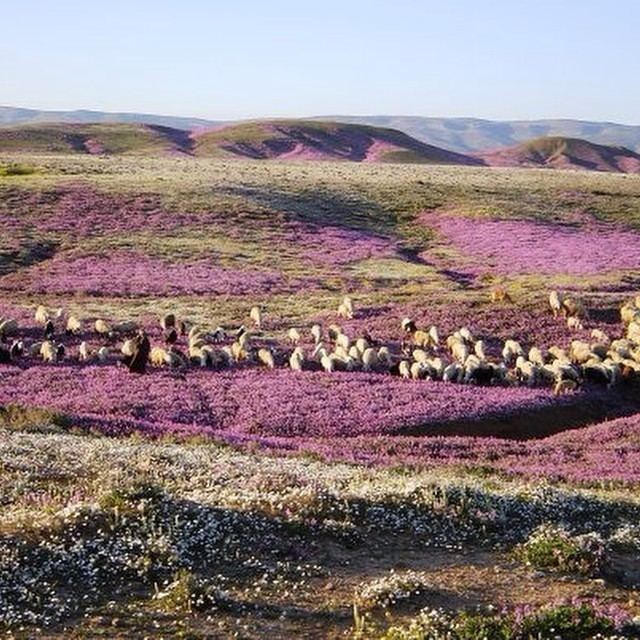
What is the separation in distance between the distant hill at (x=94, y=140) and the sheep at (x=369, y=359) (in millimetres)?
113376

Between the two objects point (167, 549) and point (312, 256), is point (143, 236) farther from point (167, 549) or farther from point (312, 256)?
point (167, 549)

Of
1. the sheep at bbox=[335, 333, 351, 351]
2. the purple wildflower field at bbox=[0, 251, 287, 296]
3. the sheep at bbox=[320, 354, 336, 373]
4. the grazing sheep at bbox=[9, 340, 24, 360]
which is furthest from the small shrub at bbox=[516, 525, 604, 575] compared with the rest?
the purple wildflower field at bbox=[0, 251, 287, 296]

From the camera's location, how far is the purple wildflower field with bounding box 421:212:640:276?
55.9 metres

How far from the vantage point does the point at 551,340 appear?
3850 centimetres

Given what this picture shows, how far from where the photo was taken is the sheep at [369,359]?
33.9 m

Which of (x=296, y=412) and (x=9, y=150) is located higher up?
(x=9, y=150)

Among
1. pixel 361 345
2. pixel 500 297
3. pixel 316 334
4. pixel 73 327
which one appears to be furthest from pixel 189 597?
pixel 500 297

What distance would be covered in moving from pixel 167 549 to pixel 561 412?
19547 mm

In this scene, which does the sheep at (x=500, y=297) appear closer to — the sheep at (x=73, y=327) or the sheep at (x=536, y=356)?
the sheep at (x=536, y=356)

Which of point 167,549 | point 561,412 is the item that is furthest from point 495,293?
point 167,549

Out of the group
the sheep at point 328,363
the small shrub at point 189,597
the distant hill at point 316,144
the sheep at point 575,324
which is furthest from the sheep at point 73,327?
the distant hill at point 316,144

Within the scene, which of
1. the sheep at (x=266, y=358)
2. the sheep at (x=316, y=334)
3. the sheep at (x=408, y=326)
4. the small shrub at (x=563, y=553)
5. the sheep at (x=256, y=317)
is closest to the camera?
the small shrub at (x=563, y=553)

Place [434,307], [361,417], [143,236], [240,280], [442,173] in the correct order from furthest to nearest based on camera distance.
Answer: [442,173]
[143,236]
[240,280]
[434,307]
[361,417]

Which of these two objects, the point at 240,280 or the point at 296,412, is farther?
the point at 240,280
